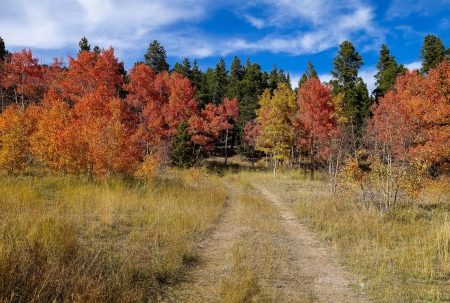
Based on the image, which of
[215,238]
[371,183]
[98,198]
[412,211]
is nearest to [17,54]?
[98,198]

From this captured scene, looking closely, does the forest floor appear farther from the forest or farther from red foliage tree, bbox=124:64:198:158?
red foliage tree, bbox=124:64:198:158

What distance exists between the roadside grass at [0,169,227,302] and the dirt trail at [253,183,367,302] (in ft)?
9.43

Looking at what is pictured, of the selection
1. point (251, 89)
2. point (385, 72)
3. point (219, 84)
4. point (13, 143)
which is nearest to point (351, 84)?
point (385, 72)

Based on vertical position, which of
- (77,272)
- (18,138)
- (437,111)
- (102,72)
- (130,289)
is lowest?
(130,289)

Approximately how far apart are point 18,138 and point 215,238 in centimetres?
1140

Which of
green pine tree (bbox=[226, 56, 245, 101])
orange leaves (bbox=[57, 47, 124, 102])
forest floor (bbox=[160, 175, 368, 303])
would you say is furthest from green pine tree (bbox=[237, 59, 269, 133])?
forest floor (bbox=[160, 175, 368, 303])

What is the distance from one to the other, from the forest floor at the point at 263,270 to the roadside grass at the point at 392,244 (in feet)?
1.67

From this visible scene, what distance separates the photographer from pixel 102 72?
3119 centimetres

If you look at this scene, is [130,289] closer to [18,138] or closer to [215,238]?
[215,238]

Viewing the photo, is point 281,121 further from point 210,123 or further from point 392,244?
point 392,244

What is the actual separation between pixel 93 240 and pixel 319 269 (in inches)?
221

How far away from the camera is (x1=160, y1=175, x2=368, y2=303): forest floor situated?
5027 millimetres

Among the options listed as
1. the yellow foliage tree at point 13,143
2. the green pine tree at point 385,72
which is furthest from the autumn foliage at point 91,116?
the green pine tree at point 385,72

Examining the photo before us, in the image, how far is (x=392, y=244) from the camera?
8.09m
